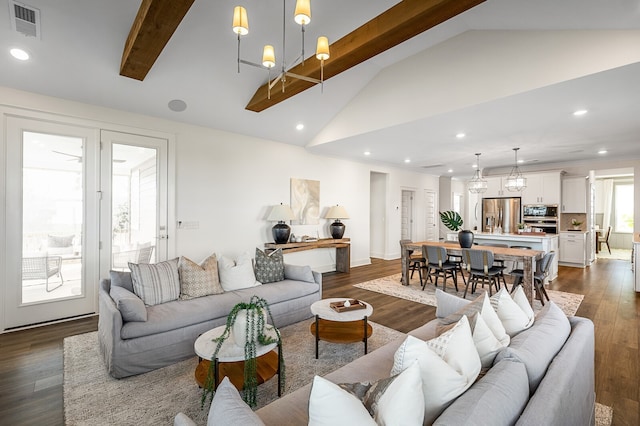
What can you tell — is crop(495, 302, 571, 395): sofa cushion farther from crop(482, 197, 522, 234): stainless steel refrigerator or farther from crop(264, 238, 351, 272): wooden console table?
crop(482, 197, 522, 234): stainless steel refrigerator

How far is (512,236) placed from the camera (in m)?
5.93

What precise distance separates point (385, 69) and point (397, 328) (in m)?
3.82

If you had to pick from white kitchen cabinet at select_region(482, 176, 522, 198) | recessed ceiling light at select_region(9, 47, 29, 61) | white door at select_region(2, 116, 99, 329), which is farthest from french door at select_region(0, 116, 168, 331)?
white kitchen cabinet at select_region(482, 176, 522, 198)

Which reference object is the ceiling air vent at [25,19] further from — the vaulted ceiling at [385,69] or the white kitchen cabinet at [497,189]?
the white kitchen cabinet at [497,189]

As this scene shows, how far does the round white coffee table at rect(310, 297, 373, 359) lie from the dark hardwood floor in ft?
2.75

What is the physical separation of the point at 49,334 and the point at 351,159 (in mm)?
6146

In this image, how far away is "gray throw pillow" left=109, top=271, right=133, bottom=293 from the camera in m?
3.08

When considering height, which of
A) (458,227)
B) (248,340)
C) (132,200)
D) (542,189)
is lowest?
(248,340)

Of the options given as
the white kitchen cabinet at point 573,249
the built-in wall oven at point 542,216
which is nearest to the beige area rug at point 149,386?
the built-in wall oven at point 542,216

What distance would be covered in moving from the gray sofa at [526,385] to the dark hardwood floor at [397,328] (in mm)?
920

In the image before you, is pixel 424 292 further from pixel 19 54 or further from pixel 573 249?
pixel 19 54

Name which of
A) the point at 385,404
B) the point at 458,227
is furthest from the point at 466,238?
the point at 385,404

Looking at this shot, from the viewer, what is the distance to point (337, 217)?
21.4 ft

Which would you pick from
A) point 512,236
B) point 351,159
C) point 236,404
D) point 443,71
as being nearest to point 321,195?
point 351,159
